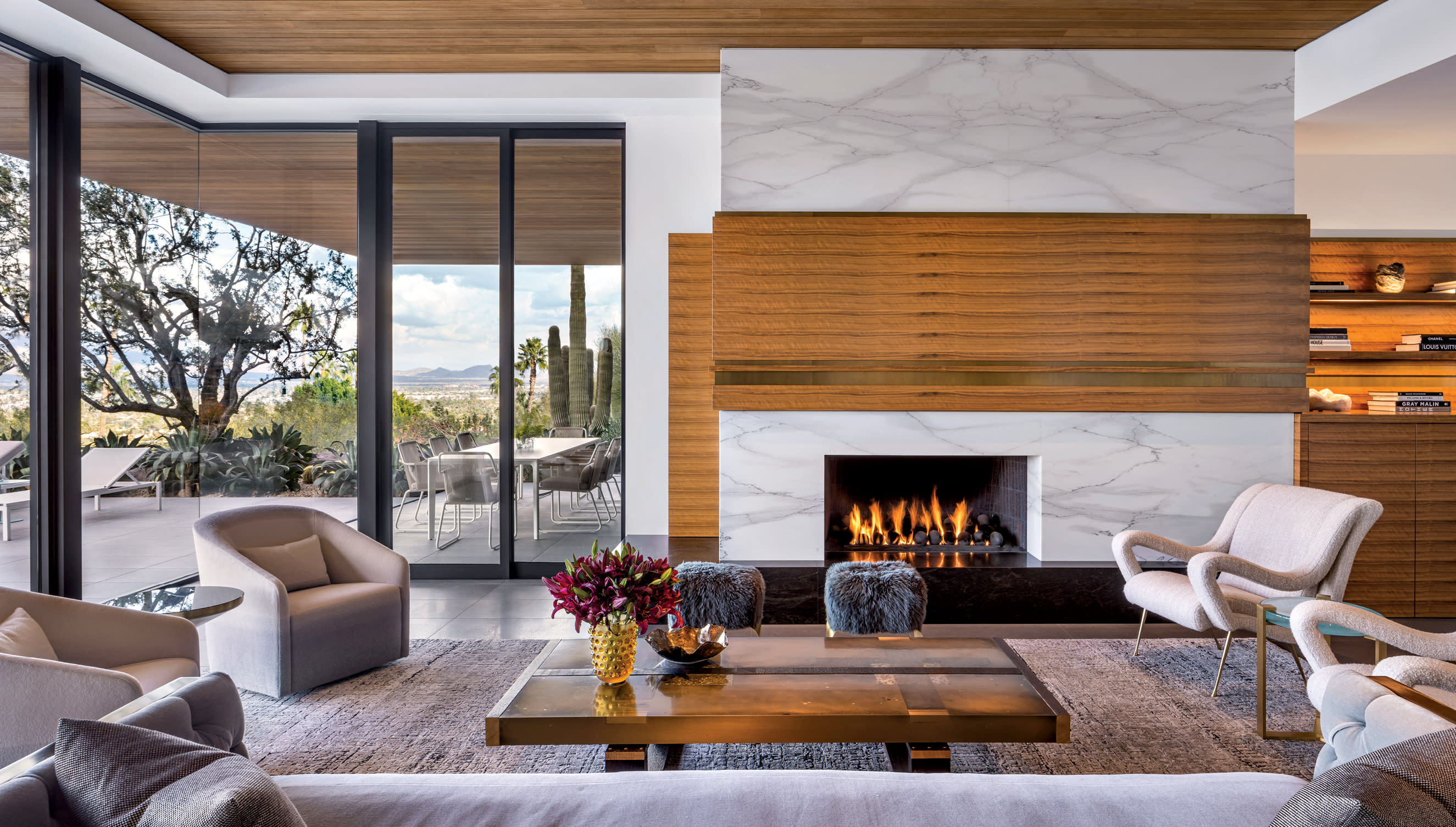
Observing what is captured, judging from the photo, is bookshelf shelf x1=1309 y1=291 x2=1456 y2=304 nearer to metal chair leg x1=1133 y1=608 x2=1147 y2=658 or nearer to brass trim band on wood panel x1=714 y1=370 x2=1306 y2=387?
brass trim band on wood panel x1=714 y1=370 x2=1306 y2=387

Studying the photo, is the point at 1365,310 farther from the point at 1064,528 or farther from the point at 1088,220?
the point at 1064,528

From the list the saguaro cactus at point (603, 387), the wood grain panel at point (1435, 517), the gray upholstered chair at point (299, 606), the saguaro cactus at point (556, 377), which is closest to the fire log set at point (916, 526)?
the saguaro cactus at point (603, 387)

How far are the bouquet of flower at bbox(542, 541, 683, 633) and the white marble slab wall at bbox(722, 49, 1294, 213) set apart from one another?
2.63 m

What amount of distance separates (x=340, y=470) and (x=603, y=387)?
190 cm

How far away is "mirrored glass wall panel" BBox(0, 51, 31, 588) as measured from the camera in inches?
144

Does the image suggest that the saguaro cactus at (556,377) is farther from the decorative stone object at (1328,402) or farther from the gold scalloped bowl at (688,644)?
the decorative stone object at (1328,402)

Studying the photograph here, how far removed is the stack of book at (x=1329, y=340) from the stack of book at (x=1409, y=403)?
408 millimetres

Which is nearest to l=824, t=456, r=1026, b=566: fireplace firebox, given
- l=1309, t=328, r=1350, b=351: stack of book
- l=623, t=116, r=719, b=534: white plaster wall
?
l=623, t=116, r=719, b=534: white plaster wall

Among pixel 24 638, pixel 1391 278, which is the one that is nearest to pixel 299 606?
pixel 24 638

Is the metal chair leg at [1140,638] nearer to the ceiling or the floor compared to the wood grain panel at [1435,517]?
nearer to the floor

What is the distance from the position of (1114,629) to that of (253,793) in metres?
4.21

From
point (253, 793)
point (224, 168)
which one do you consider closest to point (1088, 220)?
point (253, 793)

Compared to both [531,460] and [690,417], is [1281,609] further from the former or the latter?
[531,460]

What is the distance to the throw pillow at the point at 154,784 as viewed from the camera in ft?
3.43
